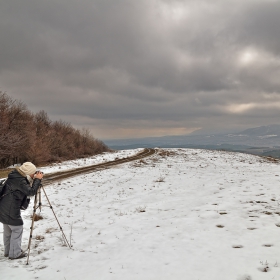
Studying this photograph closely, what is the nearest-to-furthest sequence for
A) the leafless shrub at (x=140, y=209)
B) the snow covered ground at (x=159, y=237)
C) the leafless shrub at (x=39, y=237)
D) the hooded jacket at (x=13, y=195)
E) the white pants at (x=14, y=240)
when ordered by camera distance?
the snow covered ground at (x=159, y=237) < the hooded jacket at (x=13, y=195) < the white pants at (x=14, y=240) < the leafless shrub at (x=39, y=237) < the leafless shrub at (x=140, y=209)

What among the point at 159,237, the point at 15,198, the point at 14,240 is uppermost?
the point at 15,198

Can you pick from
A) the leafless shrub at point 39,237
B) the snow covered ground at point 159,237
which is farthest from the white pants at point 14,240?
the leafless shrub at point 39,237

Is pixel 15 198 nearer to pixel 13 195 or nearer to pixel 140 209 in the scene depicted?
pixel 13 195

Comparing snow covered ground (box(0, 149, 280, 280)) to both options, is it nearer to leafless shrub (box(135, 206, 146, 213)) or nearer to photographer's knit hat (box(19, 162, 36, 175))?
leafless shrub (box(135, 206, 146, 213))

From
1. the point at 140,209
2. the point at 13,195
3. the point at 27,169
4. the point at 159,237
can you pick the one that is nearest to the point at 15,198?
the point at 13,195

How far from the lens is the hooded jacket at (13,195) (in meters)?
6.78

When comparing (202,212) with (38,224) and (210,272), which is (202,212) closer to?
(210,272)

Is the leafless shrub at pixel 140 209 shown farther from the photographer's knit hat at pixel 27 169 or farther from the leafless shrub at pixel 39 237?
the photographer's knit hat at pixel 27 169

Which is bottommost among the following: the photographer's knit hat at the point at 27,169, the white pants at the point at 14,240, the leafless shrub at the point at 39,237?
the leafless shrub at the point at 39,237

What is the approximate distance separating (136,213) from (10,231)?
6461mm

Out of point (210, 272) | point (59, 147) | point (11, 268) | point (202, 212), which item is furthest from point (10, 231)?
point (59, 147)

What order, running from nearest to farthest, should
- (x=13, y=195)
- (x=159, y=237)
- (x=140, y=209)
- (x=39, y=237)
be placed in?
(x=13, y=195) → (x=159, y=237) → (x=39, y=237) → (x=140, y=209)

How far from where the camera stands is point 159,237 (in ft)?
28.3

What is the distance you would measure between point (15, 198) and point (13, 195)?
0.11 meters
